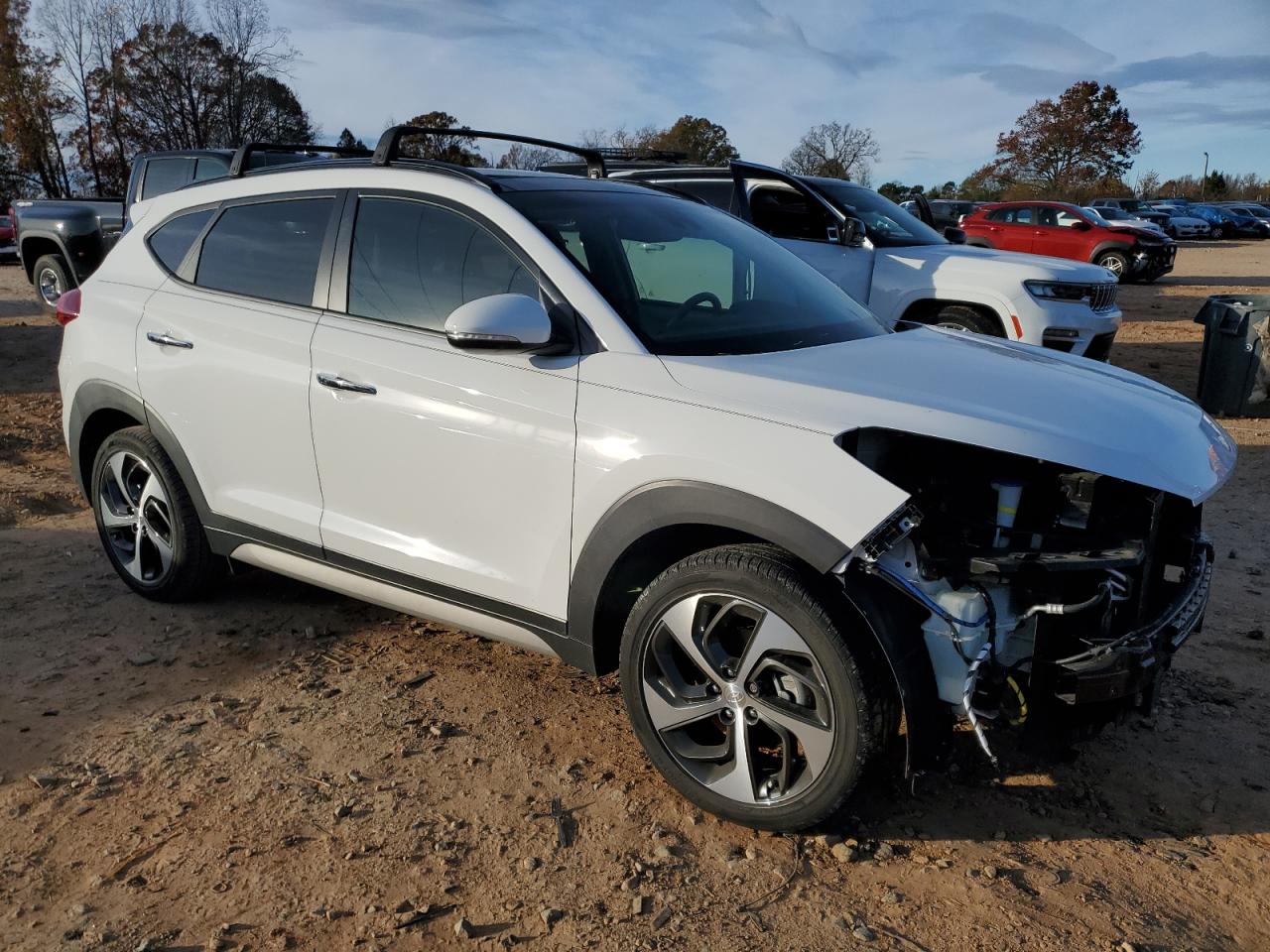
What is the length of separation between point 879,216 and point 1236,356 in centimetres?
316

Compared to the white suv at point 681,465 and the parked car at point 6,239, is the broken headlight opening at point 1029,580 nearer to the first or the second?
the white suv at point 681,465

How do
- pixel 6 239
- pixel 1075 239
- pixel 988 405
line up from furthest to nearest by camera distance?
pixel 6 239 < pixel 1075 239 < pixel 988 405

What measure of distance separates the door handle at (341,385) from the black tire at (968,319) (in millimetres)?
5563

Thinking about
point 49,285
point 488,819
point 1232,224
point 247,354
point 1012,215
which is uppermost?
point 1232,224

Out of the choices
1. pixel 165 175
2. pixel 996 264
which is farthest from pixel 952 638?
pixel 165 175

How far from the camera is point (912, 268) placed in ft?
26.6

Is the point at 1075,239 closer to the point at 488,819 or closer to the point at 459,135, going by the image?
the point at 459,135

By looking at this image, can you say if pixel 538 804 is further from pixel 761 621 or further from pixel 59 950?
pixel 59 950

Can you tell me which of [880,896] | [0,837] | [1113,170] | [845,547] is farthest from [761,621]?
[1113,170]

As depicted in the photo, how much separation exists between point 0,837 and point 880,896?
2.46 metres

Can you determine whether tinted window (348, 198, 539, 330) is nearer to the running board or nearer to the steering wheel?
the steering wheel

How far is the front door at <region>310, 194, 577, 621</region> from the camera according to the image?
3182 mm

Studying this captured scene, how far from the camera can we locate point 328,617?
454 cm

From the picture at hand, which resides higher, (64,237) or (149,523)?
(64,237)
